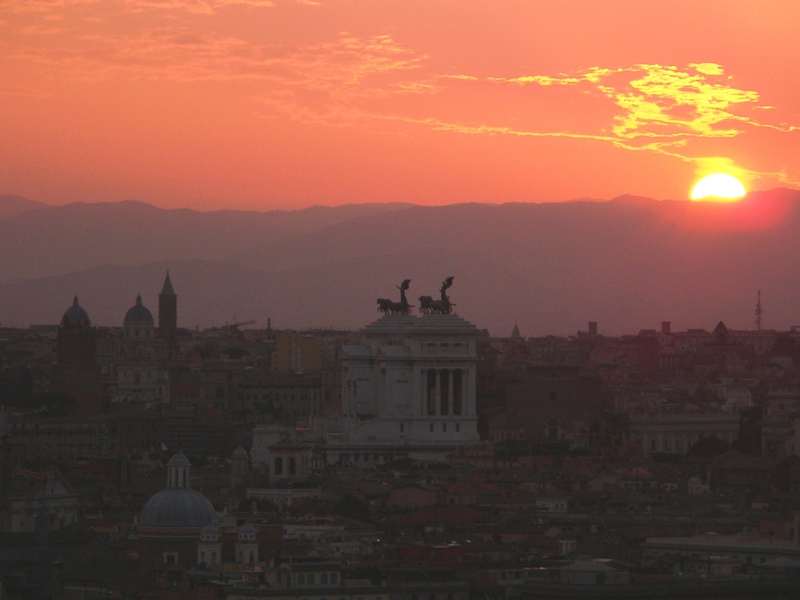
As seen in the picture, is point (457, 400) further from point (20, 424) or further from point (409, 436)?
point (20, 424)

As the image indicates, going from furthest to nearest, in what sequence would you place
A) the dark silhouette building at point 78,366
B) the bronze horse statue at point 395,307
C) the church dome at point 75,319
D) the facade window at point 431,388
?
the church dome at point 75,319 → the dark silhouette building at point 78,366 → the bronze horse statue at point 395,307 → the facade window at point 431,388

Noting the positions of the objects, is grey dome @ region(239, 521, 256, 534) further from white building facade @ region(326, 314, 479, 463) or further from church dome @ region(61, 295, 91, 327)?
church dome @ region(61, 295, 91, 327)

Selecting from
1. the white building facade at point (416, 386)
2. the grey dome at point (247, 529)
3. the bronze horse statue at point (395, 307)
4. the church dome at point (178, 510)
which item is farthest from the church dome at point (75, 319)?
the grey dome at point (247, 529)

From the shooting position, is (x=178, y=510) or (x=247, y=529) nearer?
(x=247, y=529)

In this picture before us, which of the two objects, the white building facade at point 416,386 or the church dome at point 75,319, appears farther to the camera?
the church dome at point 75,319

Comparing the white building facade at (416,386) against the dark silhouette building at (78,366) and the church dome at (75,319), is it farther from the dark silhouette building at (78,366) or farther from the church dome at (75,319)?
the church dome at (75,319)

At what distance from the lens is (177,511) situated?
74500 mm

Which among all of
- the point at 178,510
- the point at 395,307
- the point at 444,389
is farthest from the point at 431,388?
the point at 178,510

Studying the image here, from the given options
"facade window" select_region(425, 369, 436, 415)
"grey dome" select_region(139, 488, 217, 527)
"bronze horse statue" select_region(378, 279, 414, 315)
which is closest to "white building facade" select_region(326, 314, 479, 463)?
"facade window" select_region(425, 369, 436, 415)

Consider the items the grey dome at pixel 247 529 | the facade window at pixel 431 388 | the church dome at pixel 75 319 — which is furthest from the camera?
the church dome at pixel 75 319

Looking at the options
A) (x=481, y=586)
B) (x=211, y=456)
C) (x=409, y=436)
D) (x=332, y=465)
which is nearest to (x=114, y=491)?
(x=332, y=465)

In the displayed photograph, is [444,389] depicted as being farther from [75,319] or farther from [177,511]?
[75,319]

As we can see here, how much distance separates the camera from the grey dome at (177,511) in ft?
243

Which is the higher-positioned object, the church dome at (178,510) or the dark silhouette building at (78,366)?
the dark silhouette building at (78,366)
